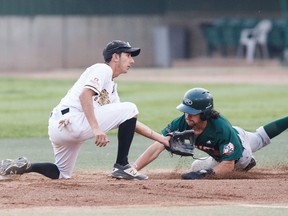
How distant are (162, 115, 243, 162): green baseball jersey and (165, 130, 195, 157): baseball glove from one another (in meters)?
0.14

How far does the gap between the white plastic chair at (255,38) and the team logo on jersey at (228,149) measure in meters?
21.5

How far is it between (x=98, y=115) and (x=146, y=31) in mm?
23893

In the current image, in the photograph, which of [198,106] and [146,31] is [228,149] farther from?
[146,31]

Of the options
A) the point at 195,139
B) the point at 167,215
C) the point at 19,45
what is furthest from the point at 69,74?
the point at 167,215

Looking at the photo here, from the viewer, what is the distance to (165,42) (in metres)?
31.4

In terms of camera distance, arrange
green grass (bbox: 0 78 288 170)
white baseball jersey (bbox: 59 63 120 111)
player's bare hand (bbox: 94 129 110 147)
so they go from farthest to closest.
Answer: green grass (bbox: 0 78 288 170), white baseball jersey (bbox: 59 63 120 111), player's bare hand (bbox: 94 129 110 147)

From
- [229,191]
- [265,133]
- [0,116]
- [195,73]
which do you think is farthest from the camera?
[195,73]

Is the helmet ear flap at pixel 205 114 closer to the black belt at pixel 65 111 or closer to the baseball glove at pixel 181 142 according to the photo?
the baseball glove at pixel 181 142

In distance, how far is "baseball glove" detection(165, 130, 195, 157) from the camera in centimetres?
816

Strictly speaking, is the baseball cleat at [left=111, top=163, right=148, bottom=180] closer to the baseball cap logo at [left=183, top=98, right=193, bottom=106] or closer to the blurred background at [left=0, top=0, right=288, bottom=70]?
the baseball cap logo at [left=183, top=98, right=193, bottom=106]

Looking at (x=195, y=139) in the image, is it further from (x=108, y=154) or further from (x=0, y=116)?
(x=0, y=116)

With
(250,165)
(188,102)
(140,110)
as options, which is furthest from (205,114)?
(140,110)

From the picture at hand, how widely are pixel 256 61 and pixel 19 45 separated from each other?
723 centimetres

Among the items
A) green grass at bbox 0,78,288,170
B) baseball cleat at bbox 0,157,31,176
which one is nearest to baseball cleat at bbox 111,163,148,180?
baseball cleat at bbox 0,157,31,176
